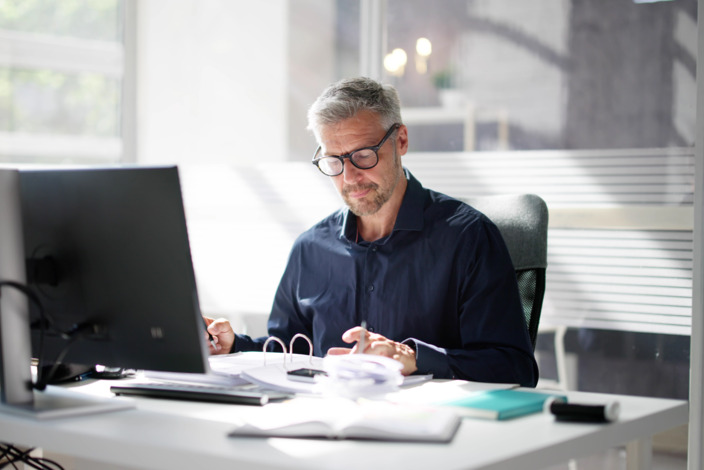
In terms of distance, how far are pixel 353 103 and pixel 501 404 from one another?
3.54 ft

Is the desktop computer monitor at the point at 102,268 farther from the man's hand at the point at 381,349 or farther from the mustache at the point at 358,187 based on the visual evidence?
the mustache at the point at 358,187

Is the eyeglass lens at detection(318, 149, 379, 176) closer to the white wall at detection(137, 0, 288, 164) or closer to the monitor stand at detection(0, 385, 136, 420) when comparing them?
the monitor stand at detection(0, 385, 136, 420)

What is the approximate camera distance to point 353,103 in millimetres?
2293

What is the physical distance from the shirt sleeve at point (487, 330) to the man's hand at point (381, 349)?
28 millimetres

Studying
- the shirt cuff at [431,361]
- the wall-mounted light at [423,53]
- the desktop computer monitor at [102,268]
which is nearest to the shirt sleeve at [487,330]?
the shirt cuff at [431,361]

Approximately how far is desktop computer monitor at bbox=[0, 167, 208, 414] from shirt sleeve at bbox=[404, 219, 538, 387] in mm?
616

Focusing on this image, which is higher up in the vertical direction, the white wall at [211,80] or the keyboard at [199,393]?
the white wall at [211,80]

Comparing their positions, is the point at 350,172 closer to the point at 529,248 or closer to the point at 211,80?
the point at 529,248

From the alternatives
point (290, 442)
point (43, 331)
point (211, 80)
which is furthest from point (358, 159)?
point (211, 80)

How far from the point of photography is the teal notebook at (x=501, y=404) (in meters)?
1.42

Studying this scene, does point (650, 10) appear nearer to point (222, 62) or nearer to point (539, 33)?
point (539, 33)

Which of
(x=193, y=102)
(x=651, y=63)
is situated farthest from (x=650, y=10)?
(x=193, y=102)

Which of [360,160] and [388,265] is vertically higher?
[360,160]

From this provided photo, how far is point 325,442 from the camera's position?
1268 millimetres
